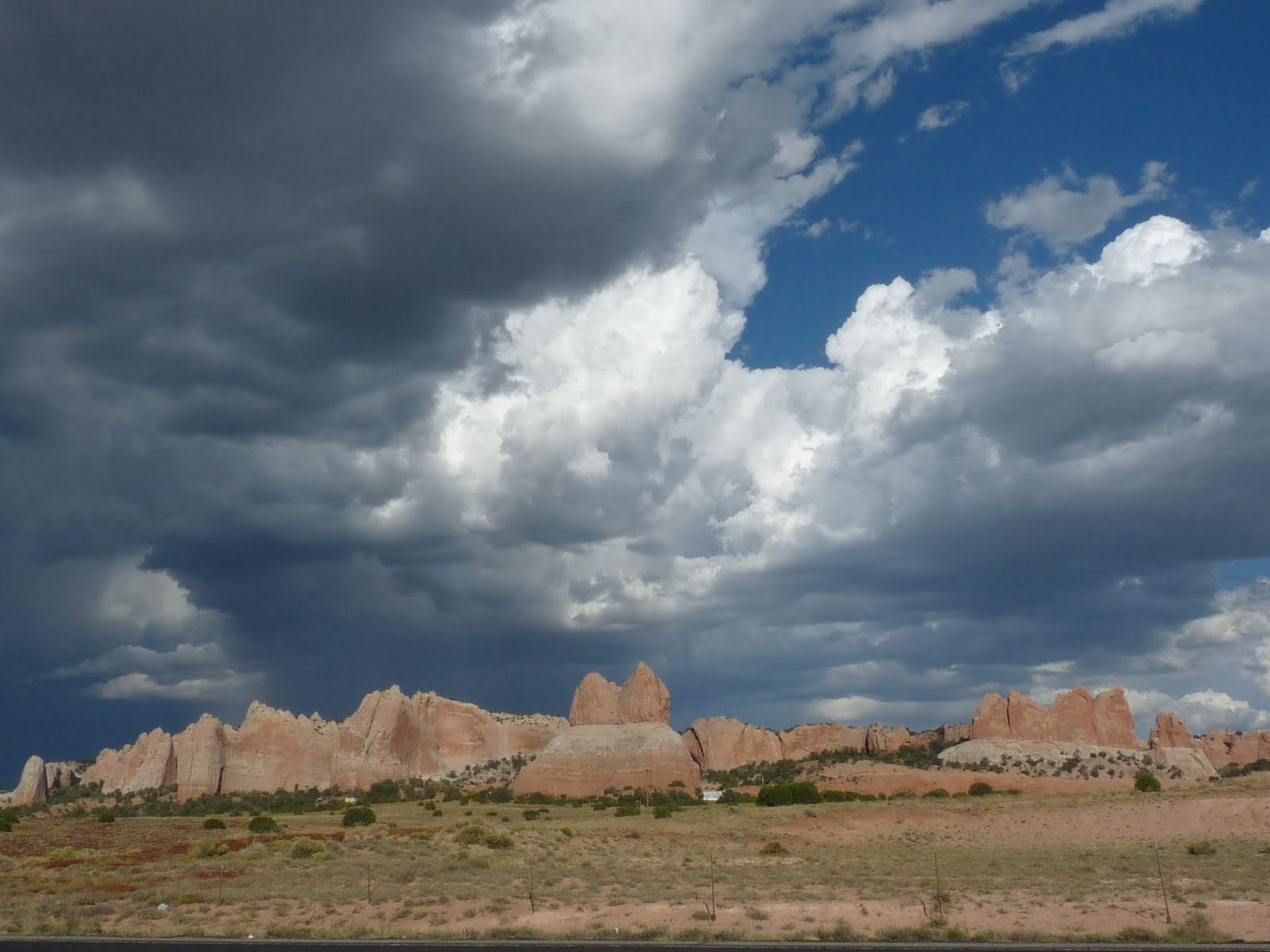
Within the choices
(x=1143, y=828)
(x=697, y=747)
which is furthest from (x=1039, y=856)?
(x=697, y=747)

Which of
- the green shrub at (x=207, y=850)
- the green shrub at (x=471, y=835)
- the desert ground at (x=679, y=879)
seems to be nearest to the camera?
the desert ground at (x=679, y=879)

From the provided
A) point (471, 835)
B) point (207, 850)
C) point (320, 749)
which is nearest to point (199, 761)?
point (320, 749)

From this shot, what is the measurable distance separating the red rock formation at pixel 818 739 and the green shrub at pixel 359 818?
348 ft

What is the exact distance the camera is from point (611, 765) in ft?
412

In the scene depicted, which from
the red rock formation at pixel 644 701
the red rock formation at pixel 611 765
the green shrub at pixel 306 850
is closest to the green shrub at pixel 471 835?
the green shrub at pixel 306 850

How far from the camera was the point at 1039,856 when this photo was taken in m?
50.5

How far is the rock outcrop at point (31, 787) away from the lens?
442ft

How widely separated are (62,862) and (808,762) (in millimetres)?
125042

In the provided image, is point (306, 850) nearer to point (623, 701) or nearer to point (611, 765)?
point (611, 765)

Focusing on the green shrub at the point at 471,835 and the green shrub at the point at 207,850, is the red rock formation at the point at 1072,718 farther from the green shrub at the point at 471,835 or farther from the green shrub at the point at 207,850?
the green shrub at the point at 207,850

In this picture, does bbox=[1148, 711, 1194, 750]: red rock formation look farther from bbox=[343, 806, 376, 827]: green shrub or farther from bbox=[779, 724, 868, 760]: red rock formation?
bbox=[343, 806, 376, 827]: green shrub

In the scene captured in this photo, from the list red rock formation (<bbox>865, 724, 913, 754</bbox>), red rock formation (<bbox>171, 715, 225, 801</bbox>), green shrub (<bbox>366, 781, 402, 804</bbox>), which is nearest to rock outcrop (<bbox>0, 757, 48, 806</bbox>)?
red rock formation (<bbox>171, 715, 225, 801</bbox>)

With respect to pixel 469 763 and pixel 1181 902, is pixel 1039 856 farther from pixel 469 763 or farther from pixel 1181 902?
pixel 469 763

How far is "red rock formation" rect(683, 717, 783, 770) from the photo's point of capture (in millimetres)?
164500
